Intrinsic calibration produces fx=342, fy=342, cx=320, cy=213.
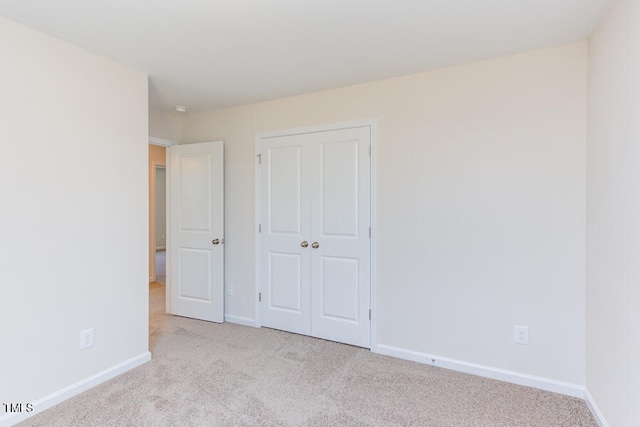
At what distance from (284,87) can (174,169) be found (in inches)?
65.2

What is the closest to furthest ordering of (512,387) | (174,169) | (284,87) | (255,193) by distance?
(512,387) < (284,87) < (255,193) < (174,169)

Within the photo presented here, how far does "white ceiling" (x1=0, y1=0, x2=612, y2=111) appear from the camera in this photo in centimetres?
178

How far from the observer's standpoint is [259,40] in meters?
2.13

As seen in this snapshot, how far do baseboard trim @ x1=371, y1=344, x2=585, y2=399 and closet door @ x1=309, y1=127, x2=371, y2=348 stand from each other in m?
0.28

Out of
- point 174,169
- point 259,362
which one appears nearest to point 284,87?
point 174,169

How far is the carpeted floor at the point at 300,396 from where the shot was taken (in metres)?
1.96

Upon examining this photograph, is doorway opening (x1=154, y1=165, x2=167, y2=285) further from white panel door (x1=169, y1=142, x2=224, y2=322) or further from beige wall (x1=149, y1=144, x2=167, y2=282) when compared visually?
white panel door (x1=169, y1=142, x2=224, y2=322)

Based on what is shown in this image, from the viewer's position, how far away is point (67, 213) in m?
2.18

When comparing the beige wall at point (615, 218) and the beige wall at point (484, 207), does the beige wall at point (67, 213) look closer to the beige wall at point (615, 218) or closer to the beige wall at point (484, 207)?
the beige wall at point (484, 207)

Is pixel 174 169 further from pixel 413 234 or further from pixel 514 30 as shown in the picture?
pixel 514 30

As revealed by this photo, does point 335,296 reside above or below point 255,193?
below

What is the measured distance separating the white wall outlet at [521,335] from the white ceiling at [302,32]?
1.88 m

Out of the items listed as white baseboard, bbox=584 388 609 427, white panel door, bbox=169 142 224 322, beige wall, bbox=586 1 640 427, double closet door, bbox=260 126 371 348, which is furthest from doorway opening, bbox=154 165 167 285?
beige wall, bbox=586 1 640 427

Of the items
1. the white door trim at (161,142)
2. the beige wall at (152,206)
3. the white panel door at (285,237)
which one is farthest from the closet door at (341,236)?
the beige wall at (152,206)
